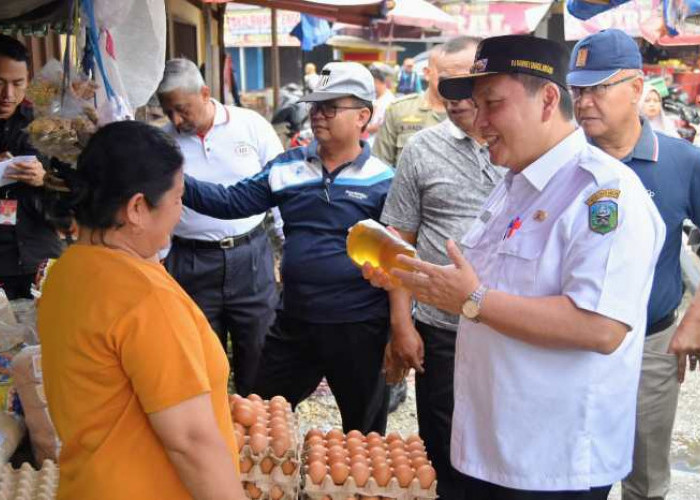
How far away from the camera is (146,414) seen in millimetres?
1689

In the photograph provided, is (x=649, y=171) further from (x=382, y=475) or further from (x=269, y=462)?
(x=269, y=462)

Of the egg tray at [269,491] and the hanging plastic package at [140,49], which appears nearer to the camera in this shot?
the egg tray at [269,491]

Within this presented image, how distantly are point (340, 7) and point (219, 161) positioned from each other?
A: 3.01 m

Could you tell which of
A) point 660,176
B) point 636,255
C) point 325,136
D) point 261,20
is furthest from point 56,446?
point 261,20

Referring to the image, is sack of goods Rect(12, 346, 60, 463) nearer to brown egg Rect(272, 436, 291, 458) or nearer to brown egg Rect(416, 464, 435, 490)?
brown egg Rect(272, 436, 291, 458)

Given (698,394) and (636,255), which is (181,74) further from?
(698,394)

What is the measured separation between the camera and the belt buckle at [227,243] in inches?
163

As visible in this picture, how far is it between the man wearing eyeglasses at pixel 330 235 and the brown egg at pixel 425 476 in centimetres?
69

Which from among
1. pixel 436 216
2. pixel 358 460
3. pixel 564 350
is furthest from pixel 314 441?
pixel 564 350

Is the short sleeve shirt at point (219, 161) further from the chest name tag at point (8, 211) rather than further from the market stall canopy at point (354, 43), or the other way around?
the market stall canopy at point (354, 43)

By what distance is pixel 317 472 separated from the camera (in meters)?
2.75

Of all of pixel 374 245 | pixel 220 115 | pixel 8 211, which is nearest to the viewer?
pixel 374 245

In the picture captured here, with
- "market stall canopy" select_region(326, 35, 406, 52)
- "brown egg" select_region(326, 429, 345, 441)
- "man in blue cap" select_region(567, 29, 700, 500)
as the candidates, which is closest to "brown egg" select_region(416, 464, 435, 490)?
"brown egg" select_region(326, 429, 345, 441)

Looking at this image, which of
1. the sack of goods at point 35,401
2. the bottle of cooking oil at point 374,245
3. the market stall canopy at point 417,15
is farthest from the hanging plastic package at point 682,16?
the market stall canopy at point 417,15
